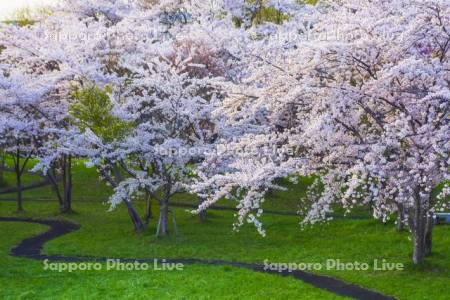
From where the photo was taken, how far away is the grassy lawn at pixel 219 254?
57.4 ft

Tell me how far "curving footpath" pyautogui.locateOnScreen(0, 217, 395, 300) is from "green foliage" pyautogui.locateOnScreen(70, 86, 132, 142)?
548cm

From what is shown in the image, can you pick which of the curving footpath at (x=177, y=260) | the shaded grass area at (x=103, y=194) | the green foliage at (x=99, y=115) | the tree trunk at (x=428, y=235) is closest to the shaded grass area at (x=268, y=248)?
the tree trunk at (x=428, y=235)

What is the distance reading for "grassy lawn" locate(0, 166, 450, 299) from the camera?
17508mm

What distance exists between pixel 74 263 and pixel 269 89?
10.3 metres

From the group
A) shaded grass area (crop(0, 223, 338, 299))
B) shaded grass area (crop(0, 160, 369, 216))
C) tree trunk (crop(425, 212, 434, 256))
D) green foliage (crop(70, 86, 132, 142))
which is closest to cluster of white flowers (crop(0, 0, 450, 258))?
green foliage (crop(70, 86, 132, 142))

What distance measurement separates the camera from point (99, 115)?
85.7ft

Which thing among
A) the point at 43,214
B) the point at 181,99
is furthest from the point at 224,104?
the point at 43,214

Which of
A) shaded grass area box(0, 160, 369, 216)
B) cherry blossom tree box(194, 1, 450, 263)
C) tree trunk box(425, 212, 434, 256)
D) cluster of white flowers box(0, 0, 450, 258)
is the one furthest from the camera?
shaded grass area box(0, 160, 369, 216)

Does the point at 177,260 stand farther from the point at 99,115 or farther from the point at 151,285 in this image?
the point at 99,115

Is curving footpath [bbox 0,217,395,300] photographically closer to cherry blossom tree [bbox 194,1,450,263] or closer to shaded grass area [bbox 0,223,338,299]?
shaded grass area [bbox 0,223,338,299]

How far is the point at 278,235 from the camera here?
1073 inches

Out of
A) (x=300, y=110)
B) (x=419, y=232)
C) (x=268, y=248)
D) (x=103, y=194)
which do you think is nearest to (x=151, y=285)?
(x=268, y=248)

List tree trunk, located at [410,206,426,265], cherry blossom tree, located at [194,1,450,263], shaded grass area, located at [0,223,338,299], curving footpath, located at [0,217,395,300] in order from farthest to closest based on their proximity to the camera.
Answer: tree trunk, located at [410,206,426,265], curving footpath, located at [0,217,395,300], shaded grass area, located at [0,223,338,299], cherry blossom tree, located at [194,1,450,263]

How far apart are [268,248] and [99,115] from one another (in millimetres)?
9318
